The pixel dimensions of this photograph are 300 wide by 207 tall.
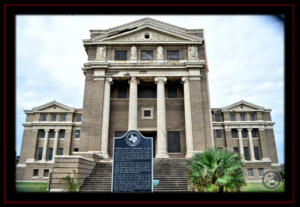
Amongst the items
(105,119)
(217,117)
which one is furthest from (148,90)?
(217,117)

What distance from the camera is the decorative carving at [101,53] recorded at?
2627cm

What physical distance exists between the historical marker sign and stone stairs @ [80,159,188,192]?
21.5 feet

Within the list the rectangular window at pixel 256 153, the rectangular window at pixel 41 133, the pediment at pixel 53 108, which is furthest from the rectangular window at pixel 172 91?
the rectangular window at pixel 41 133

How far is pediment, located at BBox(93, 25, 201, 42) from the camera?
27.1 metres

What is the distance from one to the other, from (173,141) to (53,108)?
35960 mm

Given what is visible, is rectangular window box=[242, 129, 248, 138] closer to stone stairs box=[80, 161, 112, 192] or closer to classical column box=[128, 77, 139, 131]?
classical column box=[128, 77, 139, 131]

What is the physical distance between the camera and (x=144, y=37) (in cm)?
2761

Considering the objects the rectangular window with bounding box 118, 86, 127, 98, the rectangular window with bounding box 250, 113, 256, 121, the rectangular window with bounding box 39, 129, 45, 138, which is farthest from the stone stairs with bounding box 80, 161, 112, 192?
the rectangular window with bounding box 250, 113, 256, 121

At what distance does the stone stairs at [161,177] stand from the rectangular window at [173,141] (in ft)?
13.7

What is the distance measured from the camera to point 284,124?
3164mm

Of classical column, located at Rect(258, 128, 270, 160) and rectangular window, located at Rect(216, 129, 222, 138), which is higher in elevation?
rectangular window, located at Rect(216, 129, 222, 138)

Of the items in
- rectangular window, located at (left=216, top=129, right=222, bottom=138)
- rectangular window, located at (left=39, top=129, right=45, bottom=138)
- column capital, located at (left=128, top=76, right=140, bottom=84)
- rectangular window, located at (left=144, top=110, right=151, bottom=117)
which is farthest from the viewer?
rectangular window, located at (left=39, top=129, right=45, bottom=138)

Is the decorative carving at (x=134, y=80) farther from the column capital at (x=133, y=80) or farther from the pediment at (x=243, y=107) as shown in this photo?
the pediment at (x=243, y=107)
